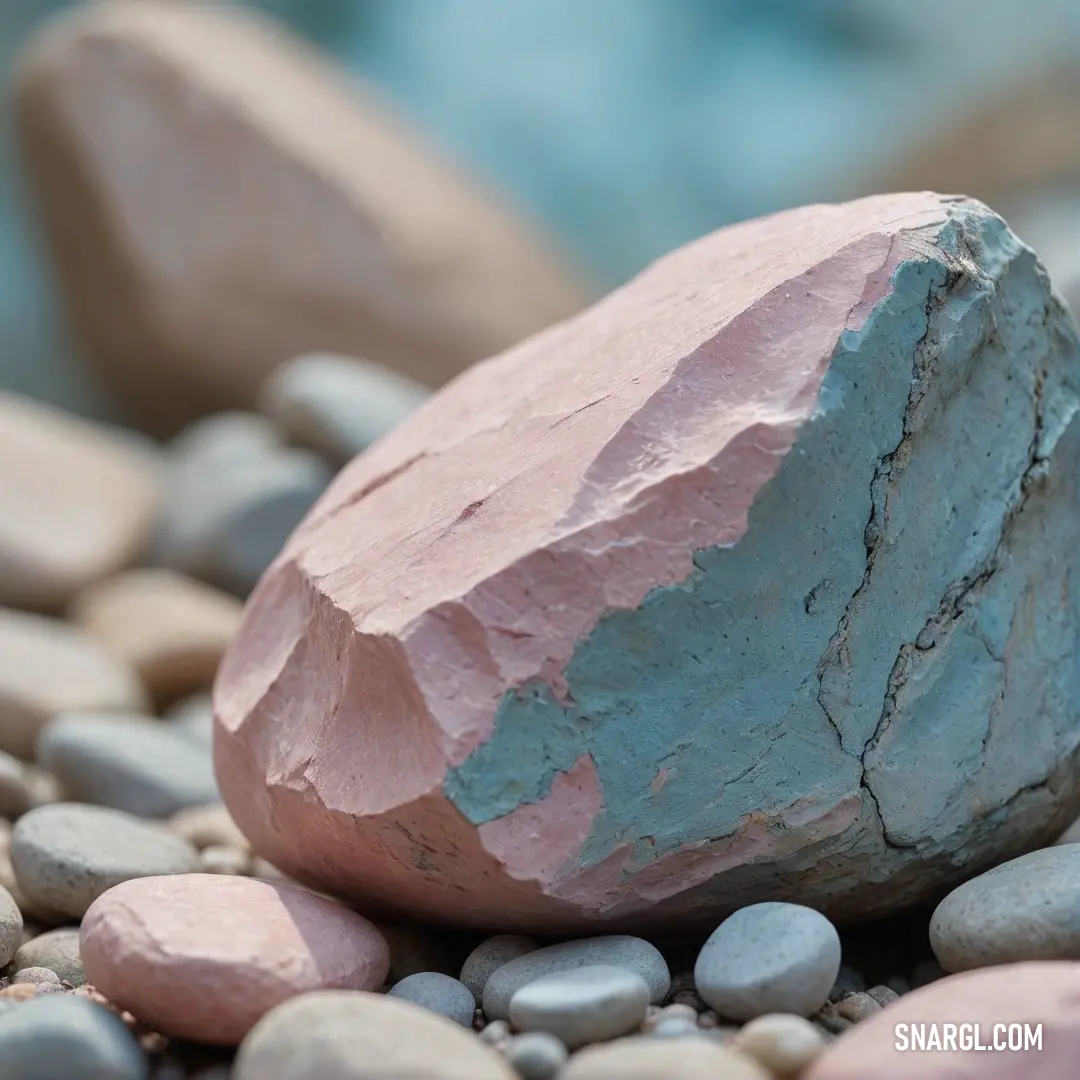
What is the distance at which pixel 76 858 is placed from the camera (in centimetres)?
176

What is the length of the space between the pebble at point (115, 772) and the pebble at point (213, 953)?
2.55 feet

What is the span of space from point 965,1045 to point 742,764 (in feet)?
1.19

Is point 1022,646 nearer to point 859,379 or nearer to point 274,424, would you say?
point 859,379

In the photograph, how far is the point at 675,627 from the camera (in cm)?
138

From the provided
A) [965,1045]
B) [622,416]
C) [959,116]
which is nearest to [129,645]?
[622,416]

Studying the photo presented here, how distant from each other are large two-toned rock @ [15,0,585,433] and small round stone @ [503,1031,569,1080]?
128 inches

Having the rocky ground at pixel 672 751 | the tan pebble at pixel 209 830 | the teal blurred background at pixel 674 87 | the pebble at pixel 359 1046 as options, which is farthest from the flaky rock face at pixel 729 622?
the teal blurred background at pixel 674 87

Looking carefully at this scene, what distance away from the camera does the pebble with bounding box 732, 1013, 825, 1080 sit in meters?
1.23

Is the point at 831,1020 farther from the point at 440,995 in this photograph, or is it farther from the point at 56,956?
the point at 56,956

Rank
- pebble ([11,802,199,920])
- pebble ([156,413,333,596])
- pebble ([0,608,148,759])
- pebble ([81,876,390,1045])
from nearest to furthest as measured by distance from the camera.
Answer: pebble ([81,876,390,1045]) < pebble ([11,802,199,920]) < pebble ([0,608,148,759]) < pebble ([156,413,333,596])

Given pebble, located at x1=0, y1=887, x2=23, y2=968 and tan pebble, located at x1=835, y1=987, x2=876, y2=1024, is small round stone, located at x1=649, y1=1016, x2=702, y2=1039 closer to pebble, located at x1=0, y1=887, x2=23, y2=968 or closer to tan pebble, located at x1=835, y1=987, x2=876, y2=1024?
tan pebble, located at x1=835, y1=987, x2=876, y2=1024

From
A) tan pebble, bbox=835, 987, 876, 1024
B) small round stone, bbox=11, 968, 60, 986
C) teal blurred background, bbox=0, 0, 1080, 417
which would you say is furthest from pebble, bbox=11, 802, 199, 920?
teal blurred background, bbox=0, 0, 1080, 417

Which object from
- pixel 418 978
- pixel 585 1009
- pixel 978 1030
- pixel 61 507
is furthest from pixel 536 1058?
pixel 61 507

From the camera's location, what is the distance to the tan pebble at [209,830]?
214cm
